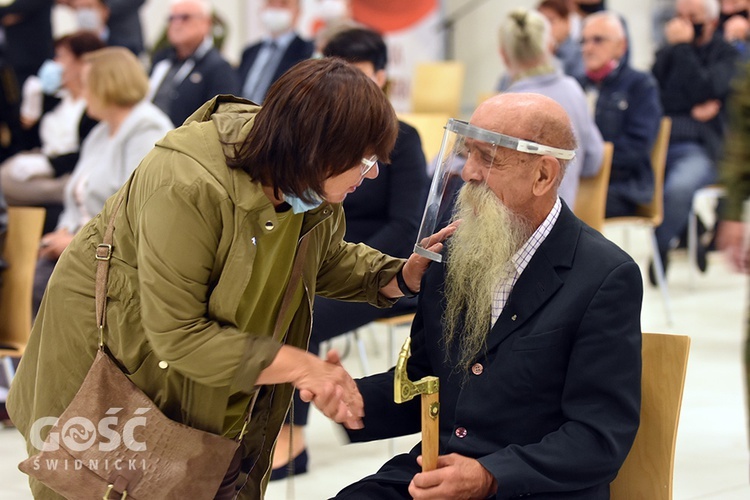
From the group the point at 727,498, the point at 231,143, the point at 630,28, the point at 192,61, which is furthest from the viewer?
the point at 630,28

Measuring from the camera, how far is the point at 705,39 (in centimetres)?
738

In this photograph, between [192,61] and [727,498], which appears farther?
[192,61]

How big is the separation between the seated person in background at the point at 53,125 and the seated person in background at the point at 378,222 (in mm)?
2508

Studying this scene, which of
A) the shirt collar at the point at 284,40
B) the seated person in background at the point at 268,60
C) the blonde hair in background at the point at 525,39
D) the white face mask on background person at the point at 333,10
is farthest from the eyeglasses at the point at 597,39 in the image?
the white face mask on background person at the point at 333,10

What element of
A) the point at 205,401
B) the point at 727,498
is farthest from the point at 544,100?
the point at 727,498

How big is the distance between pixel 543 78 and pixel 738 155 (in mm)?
2999

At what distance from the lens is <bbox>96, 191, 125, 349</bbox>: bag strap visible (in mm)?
2086

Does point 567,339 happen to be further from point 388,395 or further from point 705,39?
point 705,39

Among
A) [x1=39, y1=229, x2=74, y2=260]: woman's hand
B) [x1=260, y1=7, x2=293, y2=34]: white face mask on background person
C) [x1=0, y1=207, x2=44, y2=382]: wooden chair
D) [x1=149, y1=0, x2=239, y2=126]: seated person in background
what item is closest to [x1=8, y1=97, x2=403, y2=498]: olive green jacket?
[x1=0, y1=207, x2=44, y2=382]: wooden chair

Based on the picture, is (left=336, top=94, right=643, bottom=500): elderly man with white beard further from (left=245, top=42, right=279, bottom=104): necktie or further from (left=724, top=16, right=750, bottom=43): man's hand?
(left=724, top=16, right=750, bottom=43): man's hand

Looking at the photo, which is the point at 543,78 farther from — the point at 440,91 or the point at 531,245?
the point at 440,91

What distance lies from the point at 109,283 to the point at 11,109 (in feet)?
16.9

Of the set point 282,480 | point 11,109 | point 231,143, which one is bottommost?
point 282,480

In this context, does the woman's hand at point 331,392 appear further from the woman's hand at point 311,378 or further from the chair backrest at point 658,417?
the chair backrest at point 658,417
